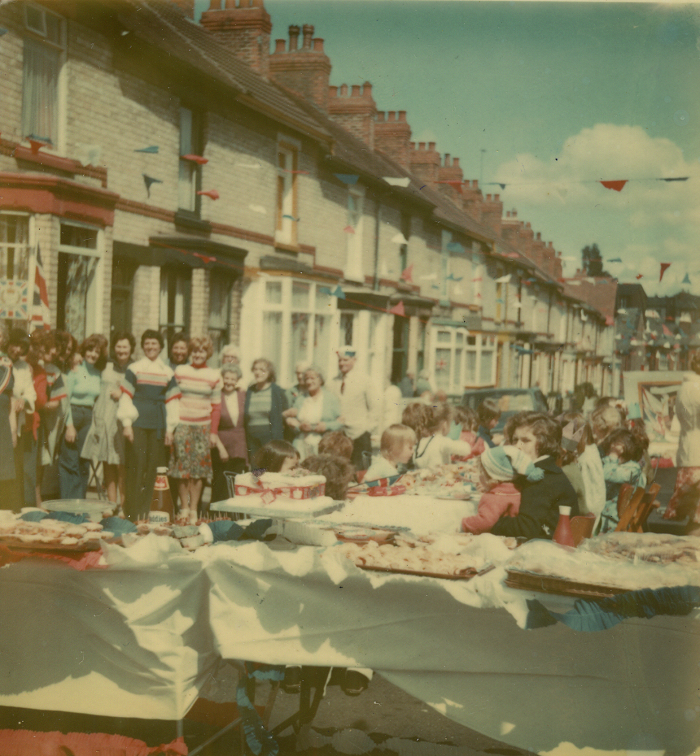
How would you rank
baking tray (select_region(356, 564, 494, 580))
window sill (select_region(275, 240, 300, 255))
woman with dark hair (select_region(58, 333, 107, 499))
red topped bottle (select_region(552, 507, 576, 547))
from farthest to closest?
window sill (select_region(275, 240, 300, 255))
woman with dark hair (select_region(58, 333, 107, 499))
red topped bottle (select_region(552, 507, 576, 547))
baking tray (select_region(356, 564, 494, 580))

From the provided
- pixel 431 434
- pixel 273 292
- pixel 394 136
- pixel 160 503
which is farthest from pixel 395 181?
pixel 160 503

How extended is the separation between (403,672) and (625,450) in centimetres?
301

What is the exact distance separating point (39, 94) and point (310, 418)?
8.43 feet

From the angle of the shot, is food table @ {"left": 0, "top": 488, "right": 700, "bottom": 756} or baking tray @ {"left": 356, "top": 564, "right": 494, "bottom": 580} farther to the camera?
baking tray @ {"left": 356, "top": 564, "right": 494, "bottom": 580}

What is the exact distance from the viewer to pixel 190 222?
4.97m

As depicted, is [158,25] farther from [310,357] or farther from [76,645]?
[76,645]

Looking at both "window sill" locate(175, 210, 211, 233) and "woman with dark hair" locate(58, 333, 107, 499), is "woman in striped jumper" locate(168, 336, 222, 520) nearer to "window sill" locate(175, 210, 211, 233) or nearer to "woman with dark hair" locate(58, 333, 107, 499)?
"woman with dark hair" locate(58, 333, 107, 499)

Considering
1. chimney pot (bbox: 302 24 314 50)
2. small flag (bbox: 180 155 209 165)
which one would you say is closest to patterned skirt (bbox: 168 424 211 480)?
small flag (bbox: 180 155 209 165)

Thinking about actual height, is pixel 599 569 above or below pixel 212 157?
below

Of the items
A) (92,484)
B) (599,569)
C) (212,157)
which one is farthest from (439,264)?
(599,569)

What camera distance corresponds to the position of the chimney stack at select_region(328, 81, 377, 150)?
4.26m

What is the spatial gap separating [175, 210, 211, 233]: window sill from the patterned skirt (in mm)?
1383

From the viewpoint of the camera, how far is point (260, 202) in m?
5.28

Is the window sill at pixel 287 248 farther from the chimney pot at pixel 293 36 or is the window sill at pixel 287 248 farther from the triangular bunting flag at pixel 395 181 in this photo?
the chimney pot at pixel 293 36
